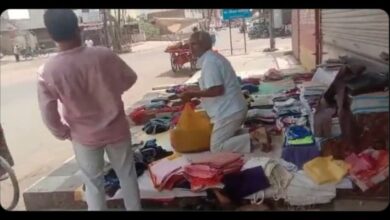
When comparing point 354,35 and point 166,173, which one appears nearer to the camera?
point 166,173

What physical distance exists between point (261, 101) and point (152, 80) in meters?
3.76

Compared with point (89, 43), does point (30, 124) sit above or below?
below

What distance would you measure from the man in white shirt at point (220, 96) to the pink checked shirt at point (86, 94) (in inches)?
43.4

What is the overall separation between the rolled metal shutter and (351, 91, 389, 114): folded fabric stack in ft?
0.58

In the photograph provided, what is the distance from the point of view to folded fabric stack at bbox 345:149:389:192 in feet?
6.85

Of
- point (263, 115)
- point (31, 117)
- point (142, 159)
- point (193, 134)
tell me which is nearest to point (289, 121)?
point (263, 115)

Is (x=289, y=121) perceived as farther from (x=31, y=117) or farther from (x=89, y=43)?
(x=31, y=117)

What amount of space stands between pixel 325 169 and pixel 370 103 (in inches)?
22.9

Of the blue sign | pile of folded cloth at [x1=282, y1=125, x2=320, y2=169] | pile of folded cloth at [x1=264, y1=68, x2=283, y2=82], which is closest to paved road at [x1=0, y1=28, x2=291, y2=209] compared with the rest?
the blue sign

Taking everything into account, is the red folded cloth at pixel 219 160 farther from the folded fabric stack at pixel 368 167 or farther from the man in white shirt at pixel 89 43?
the man in white shirt at pixel 89 43

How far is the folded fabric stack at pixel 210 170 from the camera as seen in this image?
2619 mm

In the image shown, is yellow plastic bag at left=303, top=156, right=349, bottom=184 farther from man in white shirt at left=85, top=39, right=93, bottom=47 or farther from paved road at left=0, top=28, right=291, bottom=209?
man in white shirt at left=85, top=39, right=93, bottom=47

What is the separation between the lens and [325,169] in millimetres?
2605
